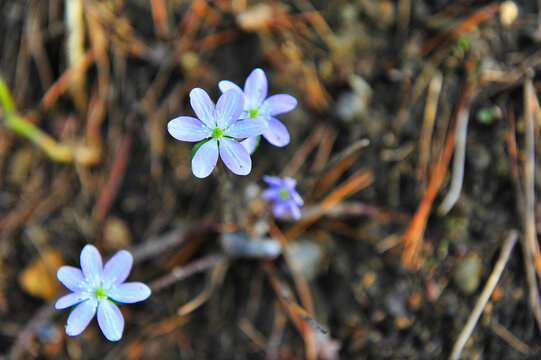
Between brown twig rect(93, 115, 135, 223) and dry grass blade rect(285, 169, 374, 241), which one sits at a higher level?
brown twig rect(93, 115, 135, 223)

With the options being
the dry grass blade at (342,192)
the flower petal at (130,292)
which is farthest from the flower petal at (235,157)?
the dry grass blade at (342,192)

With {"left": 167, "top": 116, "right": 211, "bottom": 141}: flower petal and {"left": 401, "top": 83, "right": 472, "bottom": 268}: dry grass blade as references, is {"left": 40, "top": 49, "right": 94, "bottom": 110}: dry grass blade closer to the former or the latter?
{"left": 167, "top": 116, "right": 211, "bottom": 141}: flower petal

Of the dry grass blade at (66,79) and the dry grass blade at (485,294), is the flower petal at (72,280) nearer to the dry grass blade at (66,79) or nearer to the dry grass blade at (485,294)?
the dry grass blade at (66,79)

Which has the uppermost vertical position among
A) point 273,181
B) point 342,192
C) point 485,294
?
point 273,181

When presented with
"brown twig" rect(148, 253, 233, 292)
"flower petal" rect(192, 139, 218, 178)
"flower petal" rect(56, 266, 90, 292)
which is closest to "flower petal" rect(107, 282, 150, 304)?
"flower petal" rect(56, 266, 90, 292)

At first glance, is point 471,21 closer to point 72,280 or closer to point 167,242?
point 167,242

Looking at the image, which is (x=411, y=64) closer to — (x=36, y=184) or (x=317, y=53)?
(x=317, y=53)

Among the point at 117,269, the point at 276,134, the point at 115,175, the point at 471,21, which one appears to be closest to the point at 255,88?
the point at 276,134

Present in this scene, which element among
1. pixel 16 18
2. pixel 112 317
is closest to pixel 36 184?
pixel 16 18
